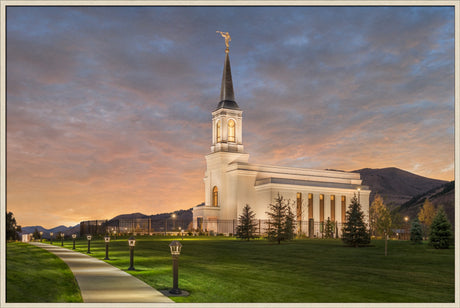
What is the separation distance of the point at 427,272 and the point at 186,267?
9.46 meters

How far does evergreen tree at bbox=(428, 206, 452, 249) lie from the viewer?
33.3 metres

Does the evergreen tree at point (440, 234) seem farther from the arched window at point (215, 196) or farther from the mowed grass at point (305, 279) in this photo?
the arched window at point (215, 196)

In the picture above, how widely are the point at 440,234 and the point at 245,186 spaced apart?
129ft

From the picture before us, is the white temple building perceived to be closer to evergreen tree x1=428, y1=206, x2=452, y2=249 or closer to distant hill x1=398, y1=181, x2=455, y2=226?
evergreen tree x1=428, y1=206, x2=452, y2=249

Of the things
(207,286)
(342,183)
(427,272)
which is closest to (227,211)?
(342,183)

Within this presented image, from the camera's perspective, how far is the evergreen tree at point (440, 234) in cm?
3328

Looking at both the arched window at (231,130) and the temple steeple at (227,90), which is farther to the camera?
the temple steeple at (227,90)

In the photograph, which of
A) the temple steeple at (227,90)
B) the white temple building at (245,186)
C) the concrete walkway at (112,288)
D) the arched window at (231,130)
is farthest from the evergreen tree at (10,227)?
the temple steeple at (227,90)

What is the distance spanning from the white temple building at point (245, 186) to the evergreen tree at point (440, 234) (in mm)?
30416

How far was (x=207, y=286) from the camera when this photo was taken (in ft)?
45.5

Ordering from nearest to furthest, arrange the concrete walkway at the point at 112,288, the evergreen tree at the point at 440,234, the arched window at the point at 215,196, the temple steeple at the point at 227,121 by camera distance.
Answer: the concrete walkway at the point at 112,288 < the evergreen tree at the point at 440,234 < the arched window at the point at 215,196 < the temple steeple at the point at 227,121

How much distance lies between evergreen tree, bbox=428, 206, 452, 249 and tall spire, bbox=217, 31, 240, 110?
47.0 metres

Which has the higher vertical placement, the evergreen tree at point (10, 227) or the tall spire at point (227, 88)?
the tall spire at point (227, 88)

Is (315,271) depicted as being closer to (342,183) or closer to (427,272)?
(427,272)
